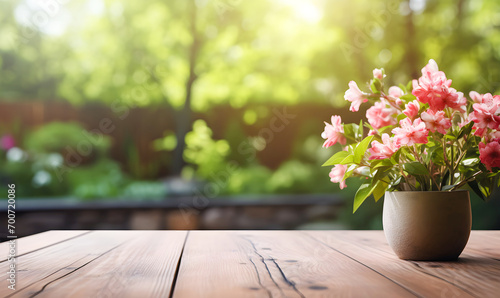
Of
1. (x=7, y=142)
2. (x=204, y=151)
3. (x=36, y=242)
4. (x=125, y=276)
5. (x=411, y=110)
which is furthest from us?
(x=7, y=142)

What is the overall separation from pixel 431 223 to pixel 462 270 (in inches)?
4.1

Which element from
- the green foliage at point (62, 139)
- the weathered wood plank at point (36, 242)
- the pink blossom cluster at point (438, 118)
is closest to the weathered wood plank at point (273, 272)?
the pink blossom cluster at point (438, 118)

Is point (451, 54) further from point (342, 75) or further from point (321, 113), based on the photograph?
point (321, 113)

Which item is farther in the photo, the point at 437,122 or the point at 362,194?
the point at 362,194

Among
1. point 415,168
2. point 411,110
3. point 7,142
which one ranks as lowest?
point 415,168

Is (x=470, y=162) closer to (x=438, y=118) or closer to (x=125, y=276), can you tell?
(x=438, y=118)

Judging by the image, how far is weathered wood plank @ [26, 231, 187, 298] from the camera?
0.66 meters

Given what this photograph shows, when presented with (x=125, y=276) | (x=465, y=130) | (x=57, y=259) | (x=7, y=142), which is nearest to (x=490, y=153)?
(x=465, y=130)

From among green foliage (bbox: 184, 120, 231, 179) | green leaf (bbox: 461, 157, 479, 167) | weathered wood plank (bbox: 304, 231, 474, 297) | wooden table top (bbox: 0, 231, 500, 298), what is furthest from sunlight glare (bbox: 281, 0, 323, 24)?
green leaf (bbox: 461, 157, 479, 167)

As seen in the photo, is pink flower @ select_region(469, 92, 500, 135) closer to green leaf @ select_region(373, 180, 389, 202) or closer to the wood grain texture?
green leaf @ select_region(373, 180, 389, 202)

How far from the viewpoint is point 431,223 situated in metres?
0.88

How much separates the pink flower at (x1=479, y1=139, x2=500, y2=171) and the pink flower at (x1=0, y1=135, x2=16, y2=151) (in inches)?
243

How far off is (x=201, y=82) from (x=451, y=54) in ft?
10.3

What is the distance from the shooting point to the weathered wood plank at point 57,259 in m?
0.72
